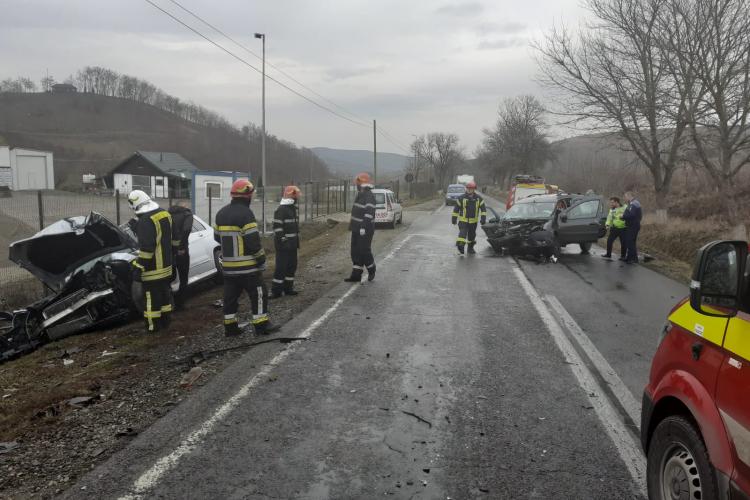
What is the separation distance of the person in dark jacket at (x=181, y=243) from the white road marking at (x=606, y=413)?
5.14 metres

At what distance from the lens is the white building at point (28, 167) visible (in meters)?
60.4

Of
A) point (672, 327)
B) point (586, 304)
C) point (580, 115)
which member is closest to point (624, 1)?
point (580, 115)

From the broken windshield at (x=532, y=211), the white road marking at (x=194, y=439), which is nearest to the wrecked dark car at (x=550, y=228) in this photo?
the broken windshield at (x=532, y=211)

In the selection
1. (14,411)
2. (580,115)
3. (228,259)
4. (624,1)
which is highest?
(624,1)

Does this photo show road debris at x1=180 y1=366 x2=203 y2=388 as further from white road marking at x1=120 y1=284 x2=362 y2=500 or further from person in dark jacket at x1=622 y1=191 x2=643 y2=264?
person in dark jacket at x1=622 y1=191 x2=643 y2=264

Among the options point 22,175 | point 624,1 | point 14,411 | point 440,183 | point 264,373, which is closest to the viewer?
point 14,411

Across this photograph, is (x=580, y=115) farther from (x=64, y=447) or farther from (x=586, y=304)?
(x=64, y=447)

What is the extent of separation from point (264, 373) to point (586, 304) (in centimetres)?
553

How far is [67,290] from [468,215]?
9146 millimetres

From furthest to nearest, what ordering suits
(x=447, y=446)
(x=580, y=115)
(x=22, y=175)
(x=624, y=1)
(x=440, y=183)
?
1. (x=440, y=183)
2. (x=22, y=175)
3. (x=580, y=115)
4. (x=624, y=1)
5. (x=447, y=446)

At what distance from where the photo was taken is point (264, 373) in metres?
5.29

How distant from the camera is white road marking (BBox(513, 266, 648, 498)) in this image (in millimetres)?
3586

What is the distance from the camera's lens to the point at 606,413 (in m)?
4.43

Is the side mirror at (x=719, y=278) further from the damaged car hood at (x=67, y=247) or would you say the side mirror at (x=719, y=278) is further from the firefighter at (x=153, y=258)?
the damaged car hood at (x=67, y=247)
